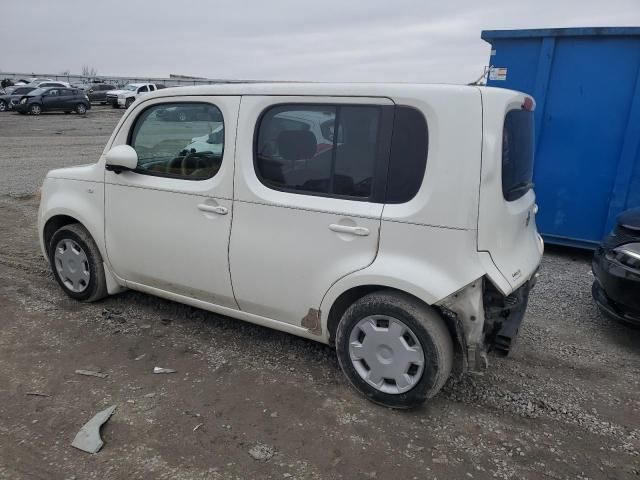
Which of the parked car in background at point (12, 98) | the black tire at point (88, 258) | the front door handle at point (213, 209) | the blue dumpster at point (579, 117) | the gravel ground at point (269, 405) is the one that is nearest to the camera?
the gravel ground at point (269, 405)

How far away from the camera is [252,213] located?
3.18 meters

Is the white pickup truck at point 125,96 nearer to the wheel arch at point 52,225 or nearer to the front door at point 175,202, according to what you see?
the wheel arch at point 52,225

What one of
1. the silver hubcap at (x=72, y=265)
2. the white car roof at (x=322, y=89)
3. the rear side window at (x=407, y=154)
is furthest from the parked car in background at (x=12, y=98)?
the rear side window at (x=407, y=154)

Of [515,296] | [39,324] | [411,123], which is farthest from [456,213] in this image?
[39,324]

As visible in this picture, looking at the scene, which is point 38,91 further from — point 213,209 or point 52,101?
point 213,209

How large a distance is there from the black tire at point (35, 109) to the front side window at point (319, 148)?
99.4 ft

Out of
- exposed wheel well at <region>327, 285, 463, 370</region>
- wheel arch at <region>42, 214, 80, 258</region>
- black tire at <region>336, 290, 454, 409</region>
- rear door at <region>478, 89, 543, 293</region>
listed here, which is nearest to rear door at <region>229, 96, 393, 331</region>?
exposed wheel well at <region>327, 285, 463, 370</region>

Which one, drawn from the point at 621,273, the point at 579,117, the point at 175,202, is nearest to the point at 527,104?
the point at 621,273

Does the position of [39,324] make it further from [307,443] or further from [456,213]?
[456,213]

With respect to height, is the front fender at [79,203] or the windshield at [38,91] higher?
the windshield at [38,91]

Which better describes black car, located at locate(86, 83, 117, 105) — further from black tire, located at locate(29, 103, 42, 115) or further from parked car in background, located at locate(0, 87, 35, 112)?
black tire, located at locate(29, 103, 42, 115)

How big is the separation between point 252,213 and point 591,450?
231cm

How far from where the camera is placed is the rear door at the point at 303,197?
2830mm

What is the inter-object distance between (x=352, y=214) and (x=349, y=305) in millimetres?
600
